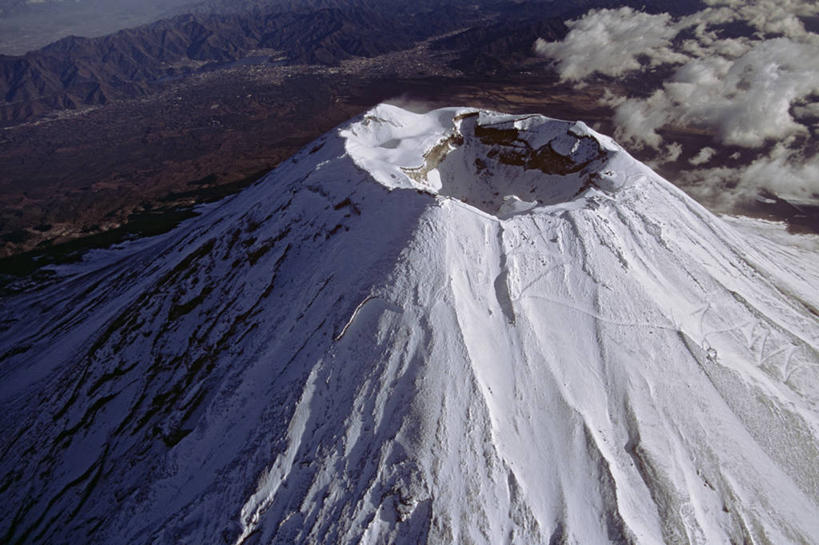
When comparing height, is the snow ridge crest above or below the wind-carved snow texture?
above

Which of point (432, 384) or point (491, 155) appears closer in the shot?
point (432, 384)

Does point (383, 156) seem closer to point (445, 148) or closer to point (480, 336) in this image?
point (445, 148)

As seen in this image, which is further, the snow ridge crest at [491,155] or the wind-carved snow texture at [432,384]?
the snow ridge crest at [491,155]

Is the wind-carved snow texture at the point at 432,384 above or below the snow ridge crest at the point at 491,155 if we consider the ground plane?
below

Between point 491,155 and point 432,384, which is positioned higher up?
point 491,155

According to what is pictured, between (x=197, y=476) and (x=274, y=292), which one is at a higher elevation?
(x=274, y=292)

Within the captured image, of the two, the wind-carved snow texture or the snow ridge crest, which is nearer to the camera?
the wind-carved snow texture

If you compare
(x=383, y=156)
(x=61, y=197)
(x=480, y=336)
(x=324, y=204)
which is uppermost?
(x=383, y=156)

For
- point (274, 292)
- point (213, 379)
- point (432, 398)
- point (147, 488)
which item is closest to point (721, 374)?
point (432, 398)
